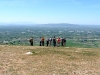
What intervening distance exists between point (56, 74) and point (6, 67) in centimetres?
517

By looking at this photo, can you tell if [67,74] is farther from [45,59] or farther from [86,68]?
[45,59]

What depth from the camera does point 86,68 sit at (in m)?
20.8

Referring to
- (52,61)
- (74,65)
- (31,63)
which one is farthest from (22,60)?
(74,65)

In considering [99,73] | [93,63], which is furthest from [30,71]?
[93,63]

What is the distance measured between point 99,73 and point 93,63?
4266mm

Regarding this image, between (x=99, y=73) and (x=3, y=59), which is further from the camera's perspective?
(x=3, y=59)

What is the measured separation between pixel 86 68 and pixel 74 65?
5.06 feet

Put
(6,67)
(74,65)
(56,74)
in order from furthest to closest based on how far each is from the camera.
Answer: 1. (74,65)
2. (6,67)
3. (56,74)

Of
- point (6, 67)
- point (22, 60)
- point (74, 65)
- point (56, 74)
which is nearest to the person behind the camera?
point (56, 74)

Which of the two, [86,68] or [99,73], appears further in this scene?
[86,68]

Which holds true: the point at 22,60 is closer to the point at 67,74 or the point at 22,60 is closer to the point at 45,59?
the point at 45,59

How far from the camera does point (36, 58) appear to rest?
80.4 feet

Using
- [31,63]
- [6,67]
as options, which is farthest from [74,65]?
[6,67]

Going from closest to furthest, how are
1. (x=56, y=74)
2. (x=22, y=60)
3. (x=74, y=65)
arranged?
(x=56, y=74)
(x=74, y=65)
(x=22, y=60)
